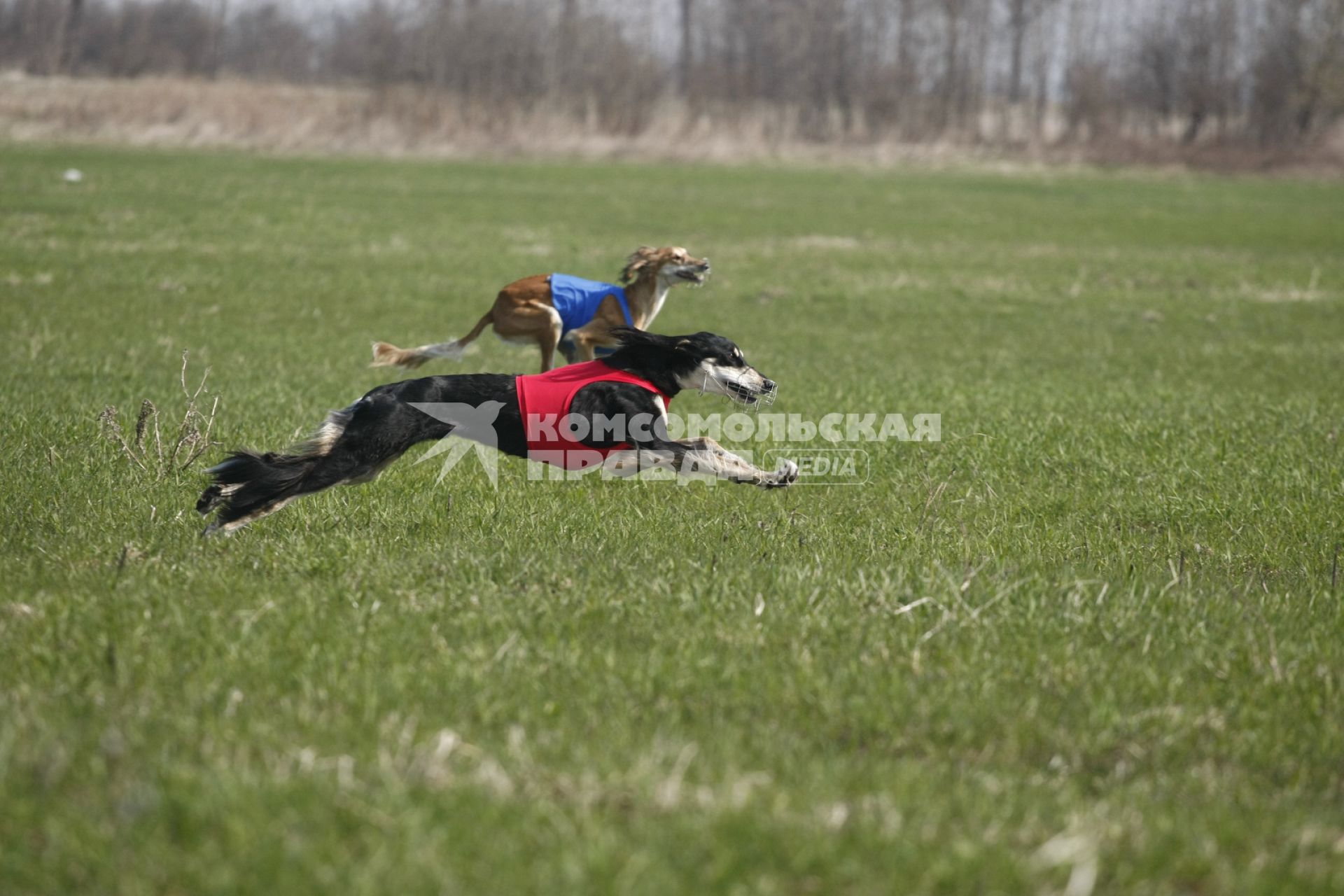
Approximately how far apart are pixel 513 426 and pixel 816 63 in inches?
2460

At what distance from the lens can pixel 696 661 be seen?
4.32 m

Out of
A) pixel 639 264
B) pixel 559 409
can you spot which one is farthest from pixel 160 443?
pixel 639 264

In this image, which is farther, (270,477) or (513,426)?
(513,426)

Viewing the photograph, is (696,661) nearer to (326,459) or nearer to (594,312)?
(326,459)

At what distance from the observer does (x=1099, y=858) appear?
306 centimetres

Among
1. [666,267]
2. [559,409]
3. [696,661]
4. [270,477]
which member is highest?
[666,267]

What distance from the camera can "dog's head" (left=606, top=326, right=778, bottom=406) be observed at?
6.13 meters

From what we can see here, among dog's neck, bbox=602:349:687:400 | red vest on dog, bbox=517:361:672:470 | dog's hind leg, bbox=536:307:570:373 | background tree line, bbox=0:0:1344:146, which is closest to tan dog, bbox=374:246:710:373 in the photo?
dog's hind leg, bbox=536:307:570:373

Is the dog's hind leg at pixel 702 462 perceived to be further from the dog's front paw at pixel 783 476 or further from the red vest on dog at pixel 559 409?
the red vest on dog at pixel 559 409

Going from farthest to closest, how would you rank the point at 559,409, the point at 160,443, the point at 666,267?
1. the point at 666,267
2. the point at 160,443
3. the point at 559,409

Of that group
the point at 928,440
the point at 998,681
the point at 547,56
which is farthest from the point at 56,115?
the point at 998,681

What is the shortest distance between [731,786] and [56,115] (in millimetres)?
45769

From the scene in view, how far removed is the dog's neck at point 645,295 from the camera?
9969 millimetres

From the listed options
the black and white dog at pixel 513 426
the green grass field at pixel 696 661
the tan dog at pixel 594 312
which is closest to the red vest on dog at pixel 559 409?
the black and white dog at pixel 513 426
